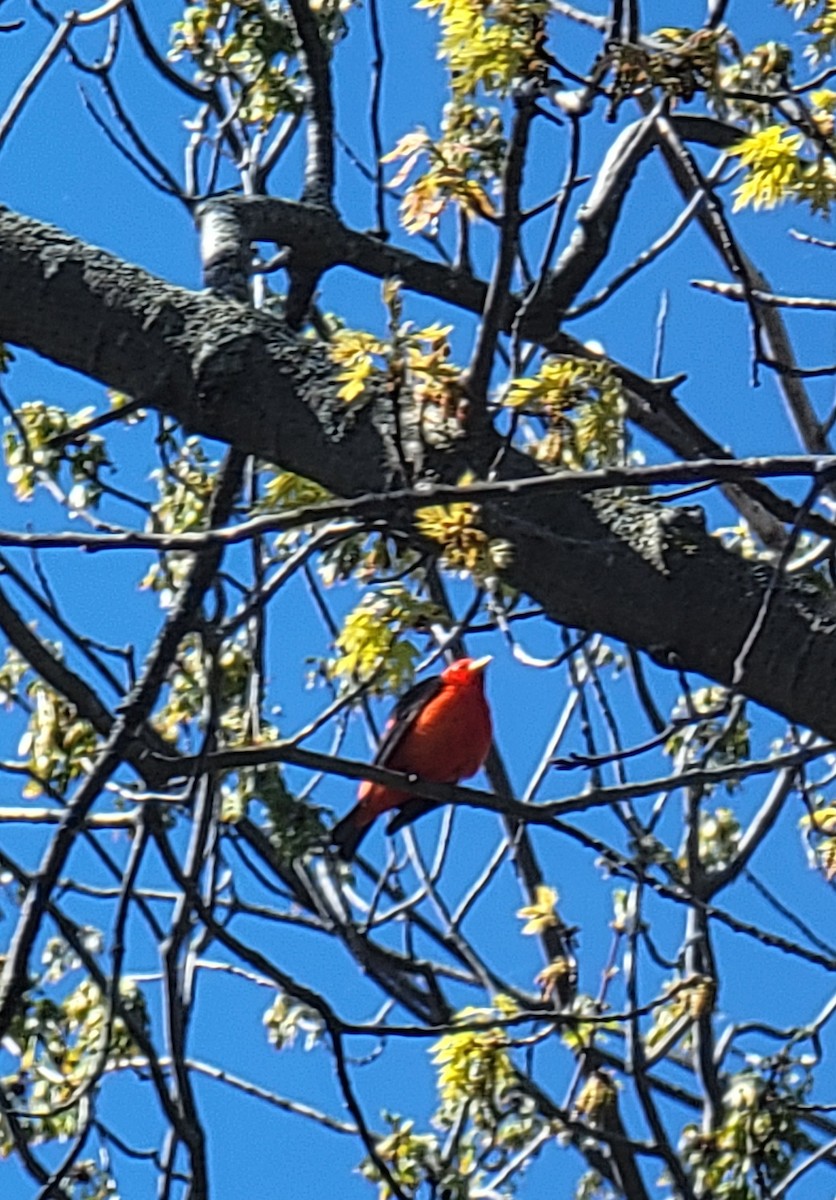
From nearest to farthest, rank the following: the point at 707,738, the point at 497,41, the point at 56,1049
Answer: the point at 497,41, the point at 56,1049, the point at 707,738

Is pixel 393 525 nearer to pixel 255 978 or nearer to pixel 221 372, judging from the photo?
pixel 221 372

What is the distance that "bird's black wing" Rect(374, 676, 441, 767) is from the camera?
534 cm

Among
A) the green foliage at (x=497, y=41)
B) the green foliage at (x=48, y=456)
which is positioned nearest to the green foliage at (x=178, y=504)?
the green foliage at (x=48, y=456)

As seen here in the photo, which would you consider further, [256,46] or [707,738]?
[707,738]

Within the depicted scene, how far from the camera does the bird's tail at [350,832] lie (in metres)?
5.32

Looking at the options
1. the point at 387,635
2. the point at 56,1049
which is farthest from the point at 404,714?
the point at 387,635

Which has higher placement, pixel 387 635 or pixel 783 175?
pixel 783 175

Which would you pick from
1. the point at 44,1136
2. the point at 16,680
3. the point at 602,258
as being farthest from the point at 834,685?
the point at 16,680

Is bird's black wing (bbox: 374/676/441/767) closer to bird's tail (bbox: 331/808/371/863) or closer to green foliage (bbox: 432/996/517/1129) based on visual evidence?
bird's tail (bbox: 331/808/371/863)

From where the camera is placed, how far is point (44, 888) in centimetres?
252

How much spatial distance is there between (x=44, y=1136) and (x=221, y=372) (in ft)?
5.72

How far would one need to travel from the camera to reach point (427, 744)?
17.1 ft

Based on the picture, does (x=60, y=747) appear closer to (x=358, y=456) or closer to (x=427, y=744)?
(x=358, y=456)

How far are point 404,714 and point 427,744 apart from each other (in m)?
0.29
